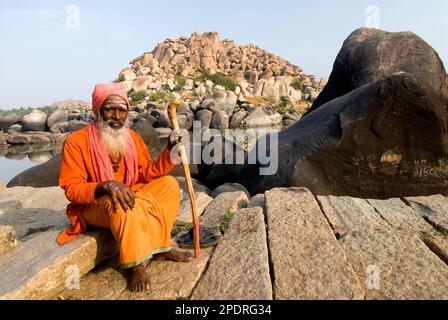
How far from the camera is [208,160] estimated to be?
8.64 metres

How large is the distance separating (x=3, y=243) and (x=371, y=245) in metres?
3.19


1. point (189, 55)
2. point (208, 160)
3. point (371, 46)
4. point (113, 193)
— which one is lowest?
point (208, 160)

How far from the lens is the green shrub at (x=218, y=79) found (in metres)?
50.6

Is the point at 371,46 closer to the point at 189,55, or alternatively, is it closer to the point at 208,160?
the point at 208,160

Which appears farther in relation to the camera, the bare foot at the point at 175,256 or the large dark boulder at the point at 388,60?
the large dark boulder at the point at 388,60

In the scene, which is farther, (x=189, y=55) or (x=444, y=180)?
(x=189, y=55)

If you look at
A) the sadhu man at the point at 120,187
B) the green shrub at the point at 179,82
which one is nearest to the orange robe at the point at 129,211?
the sadhu man at the point at 120,187

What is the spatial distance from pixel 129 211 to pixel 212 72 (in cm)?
5576

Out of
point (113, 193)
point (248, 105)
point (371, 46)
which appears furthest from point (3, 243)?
point (248, 105)

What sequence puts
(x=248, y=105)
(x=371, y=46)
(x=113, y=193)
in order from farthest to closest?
(x=248, y=105) < (x=371, y=46) < (x=113, y=193)

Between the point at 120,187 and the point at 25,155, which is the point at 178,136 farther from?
the point at 25,155

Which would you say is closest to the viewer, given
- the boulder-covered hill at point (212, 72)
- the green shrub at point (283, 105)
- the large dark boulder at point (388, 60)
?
the large dark boulder at point (388, 60)

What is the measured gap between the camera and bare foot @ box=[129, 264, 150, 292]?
2.42m

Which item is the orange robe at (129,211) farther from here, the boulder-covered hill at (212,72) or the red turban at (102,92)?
the boulder-covered hill at (212,72)
